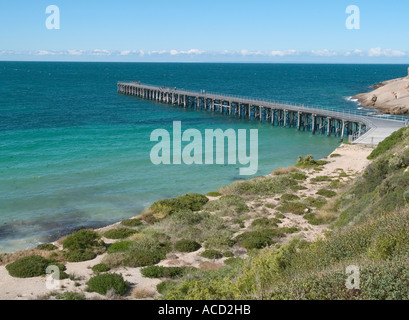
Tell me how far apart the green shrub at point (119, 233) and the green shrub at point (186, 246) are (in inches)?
120

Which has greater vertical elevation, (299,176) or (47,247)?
(299,176)

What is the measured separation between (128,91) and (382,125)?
64507 millimetres

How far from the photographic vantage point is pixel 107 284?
1517cm

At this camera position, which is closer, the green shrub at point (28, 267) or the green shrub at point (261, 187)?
the green shrub at point (28, 267)

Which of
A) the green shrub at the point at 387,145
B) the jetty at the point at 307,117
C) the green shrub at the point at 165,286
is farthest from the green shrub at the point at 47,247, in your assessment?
the jetty at the point at 307,117

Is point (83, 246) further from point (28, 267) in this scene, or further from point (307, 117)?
point (307, 117)

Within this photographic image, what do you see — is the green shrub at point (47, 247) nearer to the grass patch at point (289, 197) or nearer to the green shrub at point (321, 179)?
the grass patch at point (289, 197)

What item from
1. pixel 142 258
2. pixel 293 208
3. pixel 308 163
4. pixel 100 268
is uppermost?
pixel 308 163

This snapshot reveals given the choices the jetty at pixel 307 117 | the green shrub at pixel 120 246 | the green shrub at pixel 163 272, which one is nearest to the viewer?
the green shrub at pixel 163 272

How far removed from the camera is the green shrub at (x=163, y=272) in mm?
16469

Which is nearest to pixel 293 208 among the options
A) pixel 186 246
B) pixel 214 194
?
pixel 214 194

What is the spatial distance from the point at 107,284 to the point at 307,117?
44956 mm
